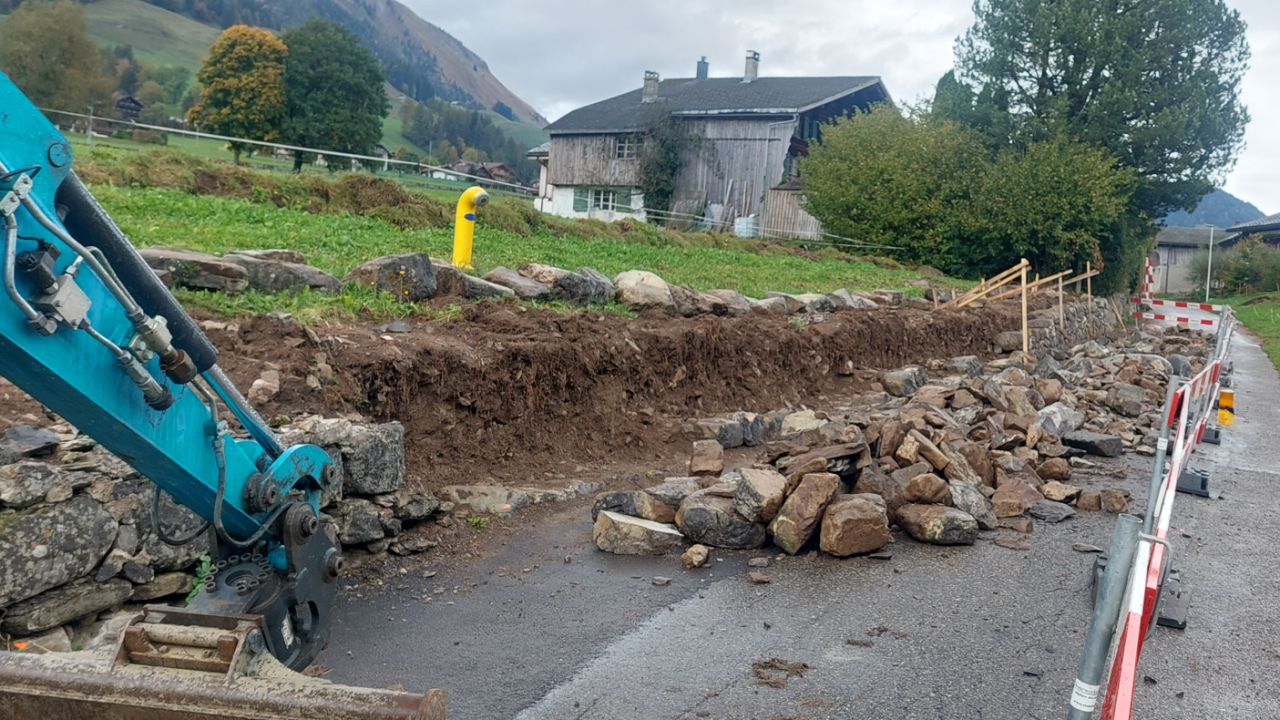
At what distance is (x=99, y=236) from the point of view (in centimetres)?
281

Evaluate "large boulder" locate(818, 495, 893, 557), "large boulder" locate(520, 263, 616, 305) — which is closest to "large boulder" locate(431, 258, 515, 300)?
"large boulder" locate(520, 263, 616, 305)

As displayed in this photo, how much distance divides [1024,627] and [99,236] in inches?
191

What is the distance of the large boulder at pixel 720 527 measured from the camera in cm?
651

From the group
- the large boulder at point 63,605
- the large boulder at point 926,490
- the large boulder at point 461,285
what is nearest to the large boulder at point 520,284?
the large boulder at point 461,285

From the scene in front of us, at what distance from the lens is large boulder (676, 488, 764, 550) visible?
256 inches

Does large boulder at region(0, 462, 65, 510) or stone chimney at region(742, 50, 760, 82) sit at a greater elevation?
stone chimney at region(742, 50, 760, 82)

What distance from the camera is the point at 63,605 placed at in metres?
4.19

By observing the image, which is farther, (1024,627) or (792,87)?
(792,87)

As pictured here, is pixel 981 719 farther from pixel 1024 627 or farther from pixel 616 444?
Result: pixel 616 444

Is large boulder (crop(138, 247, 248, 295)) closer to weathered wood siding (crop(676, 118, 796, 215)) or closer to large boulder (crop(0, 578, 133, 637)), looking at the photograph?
large boulder (crop(0, 578, 133, 637))

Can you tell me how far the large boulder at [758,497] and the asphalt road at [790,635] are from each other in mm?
303

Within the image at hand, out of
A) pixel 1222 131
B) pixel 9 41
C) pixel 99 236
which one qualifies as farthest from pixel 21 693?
pixel 9 41

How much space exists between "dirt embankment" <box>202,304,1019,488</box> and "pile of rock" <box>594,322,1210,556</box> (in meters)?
0.73

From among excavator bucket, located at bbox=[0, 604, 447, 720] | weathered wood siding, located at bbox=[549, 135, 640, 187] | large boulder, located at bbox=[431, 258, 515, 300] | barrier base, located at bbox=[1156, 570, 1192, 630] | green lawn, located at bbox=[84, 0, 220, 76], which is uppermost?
green lawn, located at bbox=[84, 0, 220, 76]
